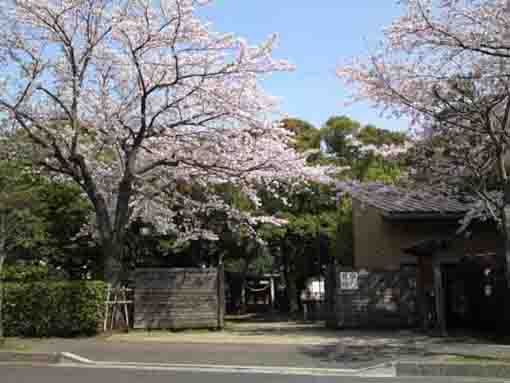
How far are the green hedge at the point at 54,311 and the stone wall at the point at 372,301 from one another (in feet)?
21.8

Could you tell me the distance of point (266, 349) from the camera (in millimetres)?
13398

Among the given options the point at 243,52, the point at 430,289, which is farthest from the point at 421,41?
the point at 430,289

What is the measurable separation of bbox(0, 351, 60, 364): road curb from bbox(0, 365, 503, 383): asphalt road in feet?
3.78

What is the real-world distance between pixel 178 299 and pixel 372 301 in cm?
550

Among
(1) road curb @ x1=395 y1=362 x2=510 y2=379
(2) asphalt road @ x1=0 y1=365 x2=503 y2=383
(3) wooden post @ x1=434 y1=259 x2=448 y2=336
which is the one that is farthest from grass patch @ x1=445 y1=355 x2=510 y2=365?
(3) wooden post @ x1=434 y1=259 x2=448 y2=336

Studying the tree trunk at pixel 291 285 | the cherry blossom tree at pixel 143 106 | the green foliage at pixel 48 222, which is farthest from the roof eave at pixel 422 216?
the tree trunk at pixel 291 285

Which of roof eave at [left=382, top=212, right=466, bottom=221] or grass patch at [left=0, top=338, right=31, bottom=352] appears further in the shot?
roof eave at [left=382, top=212, right=466, bottom=221]

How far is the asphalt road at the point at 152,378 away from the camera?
10.1m

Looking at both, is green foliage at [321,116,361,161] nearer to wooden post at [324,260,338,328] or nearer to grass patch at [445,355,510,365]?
wooden post at [324,260,338,328]

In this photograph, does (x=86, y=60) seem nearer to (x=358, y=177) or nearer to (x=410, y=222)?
(x=410, y=222)

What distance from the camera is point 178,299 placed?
17703 millimetres

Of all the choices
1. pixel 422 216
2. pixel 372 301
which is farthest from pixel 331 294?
pixel 422 216

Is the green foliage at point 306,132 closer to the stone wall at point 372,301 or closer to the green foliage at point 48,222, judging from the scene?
the green foliage at point 48,222

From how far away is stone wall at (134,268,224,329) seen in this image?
1758 cm
